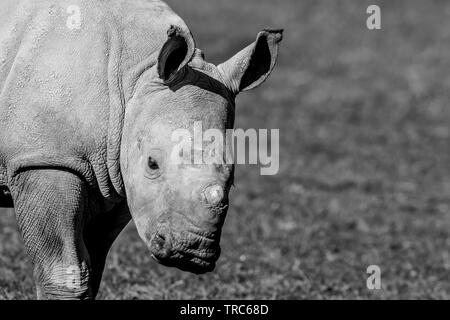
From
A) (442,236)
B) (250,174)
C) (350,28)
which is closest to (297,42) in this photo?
(350,28)

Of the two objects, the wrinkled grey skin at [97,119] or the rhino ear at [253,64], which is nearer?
the wrinkled grey skin at [97,119]

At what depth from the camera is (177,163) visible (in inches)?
187

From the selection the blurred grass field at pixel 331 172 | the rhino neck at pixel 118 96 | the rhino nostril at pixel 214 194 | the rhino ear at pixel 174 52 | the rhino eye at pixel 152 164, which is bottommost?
the blurred grass field at pixel 331 172

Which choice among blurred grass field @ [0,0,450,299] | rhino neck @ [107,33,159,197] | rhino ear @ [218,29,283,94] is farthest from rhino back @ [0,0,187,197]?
blurred grass field @ [0,0,450,299]

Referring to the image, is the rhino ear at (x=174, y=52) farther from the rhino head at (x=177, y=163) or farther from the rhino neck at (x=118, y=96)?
the rhino neck at (x=118, y=96)

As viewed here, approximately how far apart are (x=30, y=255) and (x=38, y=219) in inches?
9.7

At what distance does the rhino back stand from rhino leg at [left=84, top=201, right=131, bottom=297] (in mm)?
487

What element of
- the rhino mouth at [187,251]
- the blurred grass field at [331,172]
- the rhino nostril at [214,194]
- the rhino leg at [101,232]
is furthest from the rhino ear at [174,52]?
the blurred grass field at [331,172]

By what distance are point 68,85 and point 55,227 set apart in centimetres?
72

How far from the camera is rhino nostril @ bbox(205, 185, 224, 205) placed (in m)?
4.63

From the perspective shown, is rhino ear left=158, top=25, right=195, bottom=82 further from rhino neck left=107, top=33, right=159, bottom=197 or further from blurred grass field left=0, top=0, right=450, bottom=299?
blurred grass field left=0, top=0, right=450, bottom=299

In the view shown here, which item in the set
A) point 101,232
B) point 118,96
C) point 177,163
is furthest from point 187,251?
point 101,232

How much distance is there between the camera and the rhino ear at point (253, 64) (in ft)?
16.9

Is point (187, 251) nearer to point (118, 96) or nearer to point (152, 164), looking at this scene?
point (152, 164)
